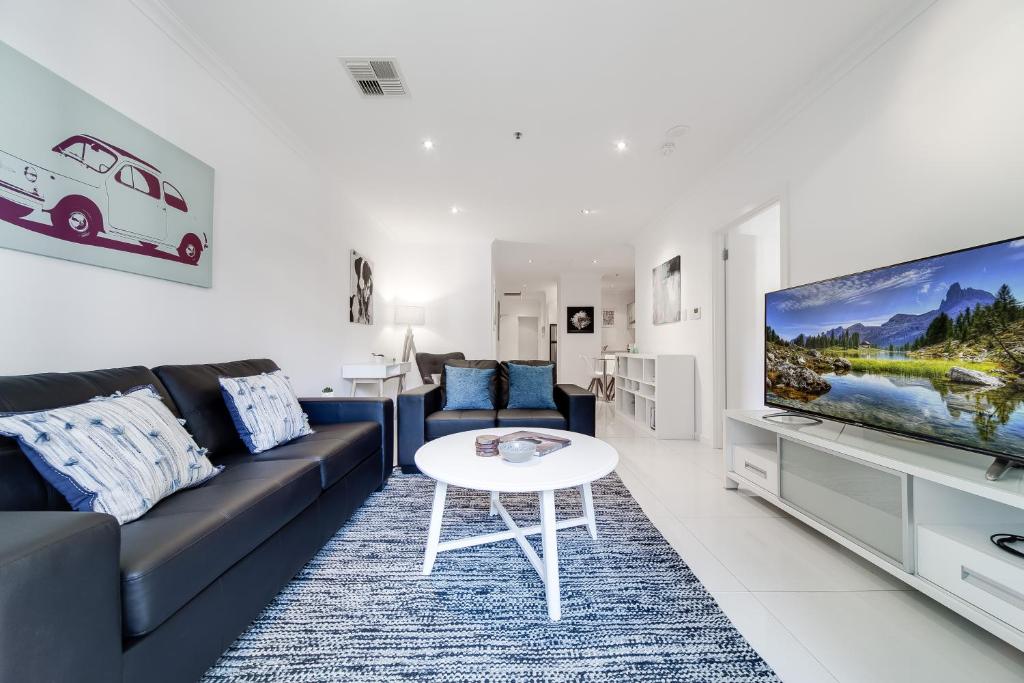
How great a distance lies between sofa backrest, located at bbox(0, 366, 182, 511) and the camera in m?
1.00

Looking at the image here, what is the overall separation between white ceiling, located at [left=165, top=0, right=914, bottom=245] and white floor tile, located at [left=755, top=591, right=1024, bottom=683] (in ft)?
8.50

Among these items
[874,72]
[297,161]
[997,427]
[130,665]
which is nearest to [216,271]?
[297,161]

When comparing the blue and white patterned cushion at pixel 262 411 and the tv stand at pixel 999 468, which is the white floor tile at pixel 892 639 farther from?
the blue and white patterned cushion at pixel 262 411

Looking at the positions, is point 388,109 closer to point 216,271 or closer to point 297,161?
point 297,161

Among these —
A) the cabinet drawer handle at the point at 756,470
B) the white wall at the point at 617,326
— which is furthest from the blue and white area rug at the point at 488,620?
the white wall at the point at 617,326

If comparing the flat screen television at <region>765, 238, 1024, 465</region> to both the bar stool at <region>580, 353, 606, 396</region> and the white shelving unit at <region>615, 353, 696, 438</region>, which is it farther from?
the bar stool at <region>580, 353, 606, 396</region>

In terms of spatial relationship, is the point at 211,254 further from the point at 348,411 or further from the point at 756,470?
the point at 756,470

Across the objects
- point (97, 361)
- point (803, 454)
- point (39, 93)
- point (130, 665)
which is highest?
point (39, 93)

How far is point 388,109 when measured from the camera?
2.56 m

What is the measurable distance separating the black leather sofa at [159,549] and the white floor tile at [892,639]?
179 centimetres

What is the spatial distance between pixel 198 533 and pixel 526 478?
38.4 inches

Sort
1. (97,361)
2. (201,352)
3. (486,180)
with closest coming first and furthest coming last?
1. (97,361)
2. (201,352)
3. (486,180)

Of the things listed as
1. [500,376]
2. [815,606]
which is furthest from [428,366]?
[815,606]

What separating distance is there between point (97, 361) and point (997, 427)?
3.37 metres
